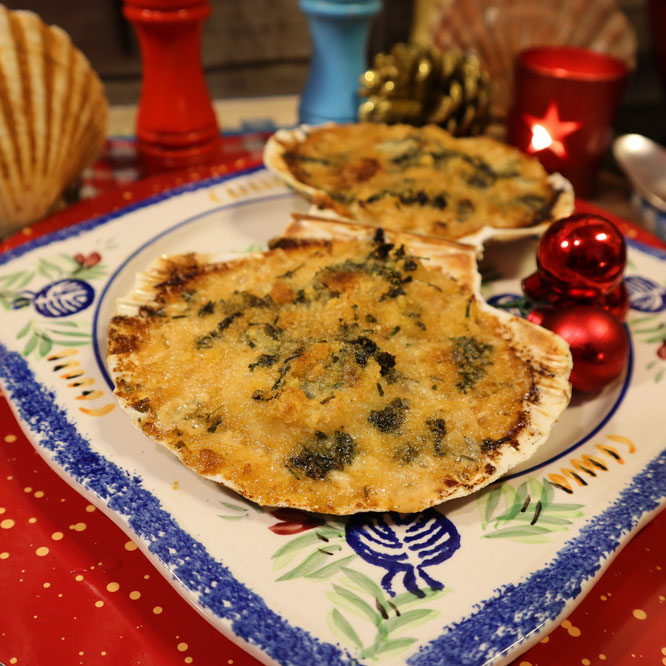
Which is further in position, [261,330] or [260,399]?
[261,330]

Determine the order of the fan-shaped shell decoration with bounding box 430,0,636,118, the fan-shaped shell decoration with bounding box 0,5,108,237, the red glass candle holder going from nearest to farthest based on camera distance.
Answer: the fan-shaped shell decoration with bounding box 0,5,108,237, the red glass candle holder, the fan-shaped shell decoration with bounding box 430,0,636,118

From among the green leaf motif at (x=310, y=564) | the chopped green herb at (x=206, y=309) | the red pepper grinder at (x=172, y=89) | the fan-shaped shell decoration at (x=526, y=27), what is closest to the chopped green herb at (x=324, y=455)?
the green leaf motif at (x=310, y=564)

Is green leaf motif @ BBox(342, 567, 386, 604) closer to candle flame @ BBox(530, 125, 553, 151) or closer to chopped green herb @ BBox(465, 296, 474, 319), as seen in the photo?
chopped green herb @ BBox(465, 296, 474, 319)

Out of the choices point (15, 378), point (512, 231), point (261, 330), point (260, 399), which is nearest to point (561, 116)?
point (512, 231)

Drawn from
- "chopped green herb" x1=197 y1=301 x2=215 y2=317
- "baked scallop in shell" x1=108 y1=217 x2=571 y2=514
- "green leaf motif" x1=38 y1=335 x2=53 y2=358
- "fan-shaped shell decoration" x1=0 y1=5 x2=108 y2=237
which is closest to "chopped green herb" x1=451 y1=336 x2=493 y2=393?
"baked scallop in shell" x1=108 y1=217 x2=571 y2=514

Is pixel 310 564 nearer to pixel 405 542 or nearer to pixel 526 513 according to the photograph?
pixel 405 542

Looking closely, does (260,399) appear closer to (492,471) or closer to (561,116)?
(492,471)
